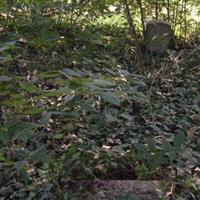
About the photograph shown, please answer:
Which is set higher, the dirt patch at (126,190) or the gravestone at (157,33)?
the gravestone at (157,33)

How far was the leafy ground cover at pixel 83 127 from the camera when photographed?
4.28 ft

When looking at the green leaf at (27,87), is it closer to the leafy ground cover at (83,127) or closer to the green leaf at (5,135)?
the leafy ground cover at (83,127)

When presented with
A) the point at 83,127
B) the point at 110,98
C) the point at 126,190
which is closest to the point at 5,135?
the point at 110,98

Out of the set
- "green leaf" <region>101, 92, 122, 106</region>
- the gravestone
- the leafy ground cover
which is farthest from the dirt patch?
the gravestone

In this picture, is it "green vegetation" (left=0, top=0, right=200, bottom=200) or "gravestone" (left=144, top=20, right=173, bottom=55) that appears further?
"gravestone" (left=144, top=20, right=173, bottom=55)

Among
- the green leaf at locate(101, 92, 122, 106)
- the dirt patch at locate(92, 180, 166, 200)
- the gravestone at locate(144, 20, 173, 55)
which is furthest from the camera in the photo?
the gravestone at locate(144, 20, 173, 55)

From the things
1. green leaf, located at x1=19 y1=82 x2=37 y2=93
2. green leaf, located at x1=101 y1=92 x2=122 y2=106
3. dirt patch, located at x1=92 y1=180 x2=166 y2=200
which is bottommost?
dirt patch, located at x1=92 y1=180 x2=166 y2=200

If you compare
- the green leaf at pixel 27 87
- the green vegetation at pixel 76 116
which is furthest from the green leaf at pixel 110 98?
the green leaf at pixel 27 87

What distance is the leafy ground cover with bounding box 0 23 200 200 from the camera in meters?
A: 1.30

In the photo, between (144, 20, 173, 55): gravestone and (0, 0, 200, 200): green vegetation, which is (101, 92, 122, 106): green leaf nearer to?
(0, 0, 200, 200): green vegetation

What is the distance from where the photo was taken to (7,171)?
3.15m

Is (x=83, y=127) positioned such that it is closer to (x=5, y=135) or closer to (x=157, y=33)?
(x=5, y=135)

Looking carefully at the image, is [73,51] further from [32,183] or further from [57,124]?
[32,183]

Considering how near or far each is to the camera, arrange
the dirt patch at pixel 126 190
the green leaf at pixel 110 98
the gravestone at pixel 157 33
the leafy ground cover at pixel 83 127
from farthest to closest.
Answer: the gravestone at pixel 157 33
the dirt patch at pixel 126 190
the leafy ground cover at pixel 83 127
the green leaf at pixel 110 98
